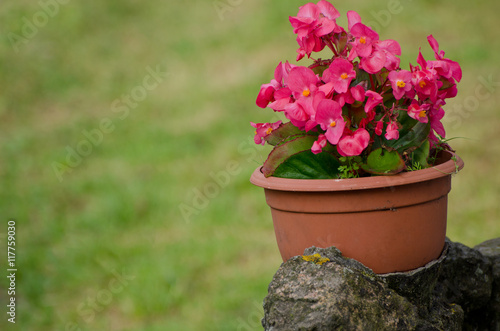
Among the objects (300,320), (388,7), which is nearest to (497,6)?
(388,7)

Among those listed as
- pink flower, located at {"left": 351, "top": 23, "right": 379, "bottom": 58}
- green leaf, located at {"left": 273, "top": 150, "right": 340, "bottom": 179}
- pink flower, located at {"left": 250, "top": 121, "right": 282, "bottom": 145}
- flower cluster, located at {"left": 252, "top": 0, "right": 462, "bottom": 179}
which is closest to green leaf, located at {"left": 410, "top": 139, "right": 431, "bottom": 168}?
flower cluster, located at {"left": 252, "top": 0, "right": 462, "bottom": 179}

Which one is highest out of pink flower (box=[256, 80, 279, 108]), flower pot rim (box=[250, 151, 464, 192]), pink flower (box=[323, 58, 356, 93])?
pink flower (box=[323, 58, 356, 93])

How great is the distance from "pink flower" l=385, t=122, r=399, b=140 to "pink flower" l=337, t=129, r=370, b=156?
7 cm

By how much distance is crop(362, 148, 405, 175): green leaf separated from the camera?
1842 mm

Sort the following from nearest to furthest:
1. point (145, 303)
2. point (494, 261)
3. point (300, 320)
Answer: point (300, 320), point (494, 261), point (145, 303)

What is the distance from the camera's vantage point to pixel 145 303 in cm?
450

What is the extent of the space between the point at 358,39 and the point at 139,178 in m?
4.55

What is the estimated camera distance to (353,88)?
1.88 meters

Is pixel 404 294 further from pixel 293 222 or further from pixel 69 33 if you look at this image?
pixel 69 33

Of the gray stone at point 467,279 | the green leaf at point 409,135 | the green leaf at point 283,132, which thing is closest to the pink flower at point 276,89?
the green leaf at point 283,132

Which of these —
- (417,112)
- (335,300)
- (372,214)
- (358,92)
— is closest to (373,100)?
(358,92)

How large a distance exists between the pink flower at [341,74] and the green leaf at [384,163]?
249 millimetres

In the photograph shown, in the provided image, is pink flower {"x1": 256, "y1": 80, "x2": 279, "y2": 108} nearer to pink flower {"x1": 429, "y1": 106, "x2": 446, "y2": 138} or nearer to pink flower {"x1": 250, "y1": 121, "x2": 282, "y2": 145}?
pink flower {"x1": 250, "y1": 121, "x2": 282, "y2": 145}

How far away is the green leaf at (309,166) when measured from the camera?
196 centimetres
